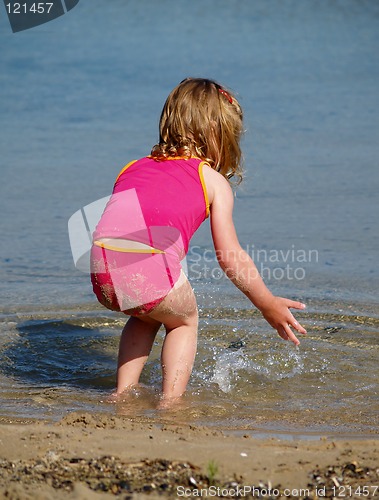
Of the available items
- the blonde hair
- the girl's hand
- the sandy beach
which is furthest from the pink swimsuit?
the sandy beach

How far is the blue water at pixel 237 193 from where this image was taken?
4316 millimetres

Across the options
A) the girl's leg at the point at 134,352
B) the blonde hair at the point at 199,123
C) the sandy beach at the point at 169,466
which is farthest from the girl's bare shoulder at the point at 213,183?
the sandy beach at the point at 169,466

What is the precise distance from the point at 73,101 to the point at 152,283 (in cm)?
770

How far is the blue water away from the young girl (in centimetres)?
41

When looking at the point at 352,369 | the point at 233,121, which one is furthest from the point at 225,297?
the point at 233,121

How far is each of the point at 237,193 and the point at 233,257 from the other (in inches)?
155

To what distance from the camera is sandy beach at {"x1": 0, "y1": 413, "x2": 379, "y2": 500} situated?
8.34ft

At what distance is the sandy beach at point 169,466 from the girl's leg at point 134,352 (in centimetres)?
85

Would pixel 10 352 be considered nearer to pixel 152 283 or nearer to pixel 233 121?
pixel 152 283

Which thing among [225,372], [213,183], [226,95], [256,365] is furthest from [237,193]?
[213,183]

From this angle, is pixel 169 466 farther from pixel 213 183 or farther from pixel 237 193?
pixel 237 193

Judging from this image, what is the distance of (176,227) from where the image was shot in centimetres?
360

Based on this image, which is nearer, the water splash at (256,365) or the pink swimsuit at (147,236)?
the pink swimsuit at (147,236)

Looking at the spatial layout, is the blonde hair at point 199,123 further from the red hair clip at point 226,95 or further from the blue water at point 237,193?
the blue water at point 237,193
